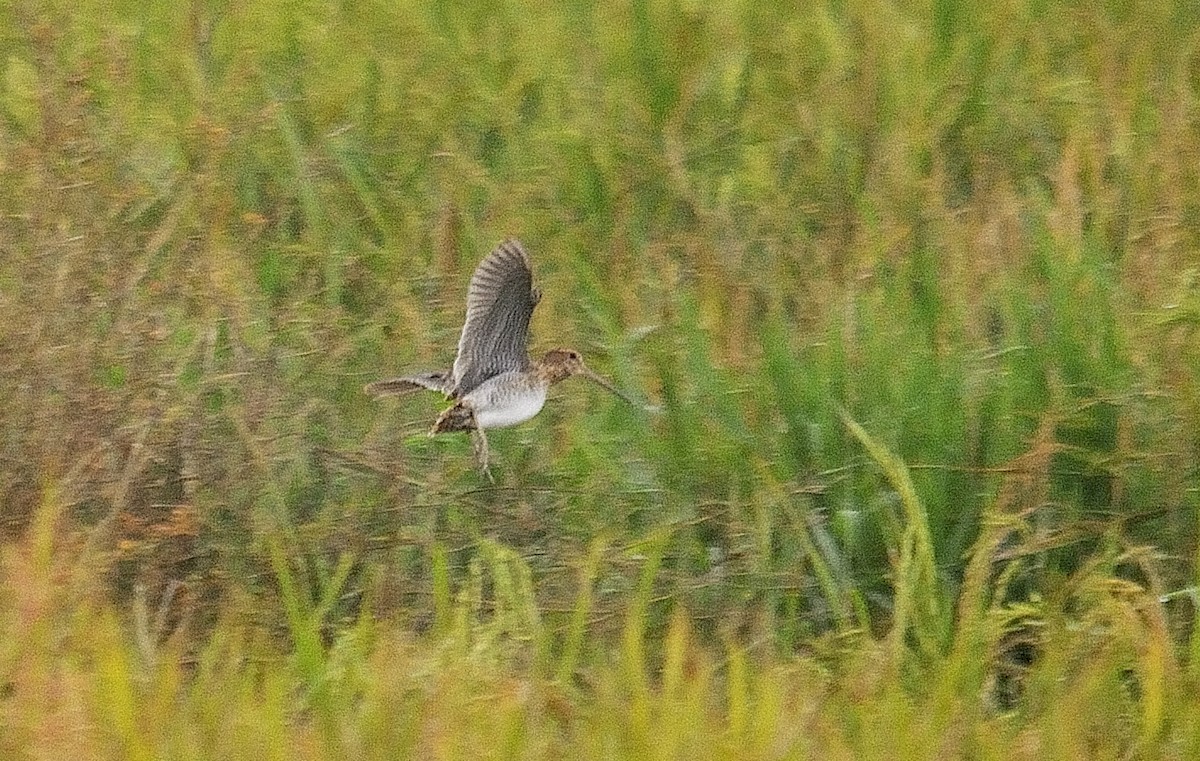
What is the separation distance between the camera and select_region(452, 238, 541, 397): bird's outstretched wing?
12.5 ft

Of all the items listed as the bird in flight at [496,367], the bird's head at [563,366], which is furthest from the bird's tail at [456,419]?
the bird's head at [563,366]

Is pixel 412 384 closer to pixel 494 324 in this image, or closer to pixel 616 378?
pixel 494 324

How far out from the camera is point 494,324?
3875 mm

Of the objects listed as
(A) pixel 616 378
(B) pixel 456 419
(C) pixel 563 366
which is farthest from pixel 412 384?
(A) pixel 616 378

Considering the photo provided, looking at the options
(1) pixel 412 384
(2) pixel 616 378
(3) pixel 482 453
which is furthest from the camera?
(2) pixel 616 378

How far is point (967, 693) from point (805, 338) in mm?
1191

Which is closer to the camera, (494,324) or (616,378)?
(494,324)

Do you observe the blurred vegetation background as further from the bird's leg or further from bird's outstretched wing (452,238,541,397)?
bird's outstretched wing (452,238,541,397)

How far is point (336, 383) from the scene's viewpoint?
3.96 meters

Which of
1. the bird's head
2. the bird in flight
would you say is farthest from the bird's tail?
the bird's head

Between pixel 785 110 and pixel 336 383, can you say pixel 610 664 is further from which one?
pixel 785 110

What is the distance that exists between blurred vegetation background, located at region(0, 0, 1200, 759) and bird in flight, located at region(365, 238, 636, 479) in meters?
0.09

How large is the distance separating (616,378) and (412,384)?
Answer: 1.38 ft

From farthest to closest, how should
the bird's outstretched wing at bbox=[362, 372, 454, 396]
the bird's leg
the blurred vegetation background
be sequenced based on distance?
1. the bird's outstretched wing at bbox=[362, 372, 454, 396]
2. the bird's leg
3. the blurred vegetation background
